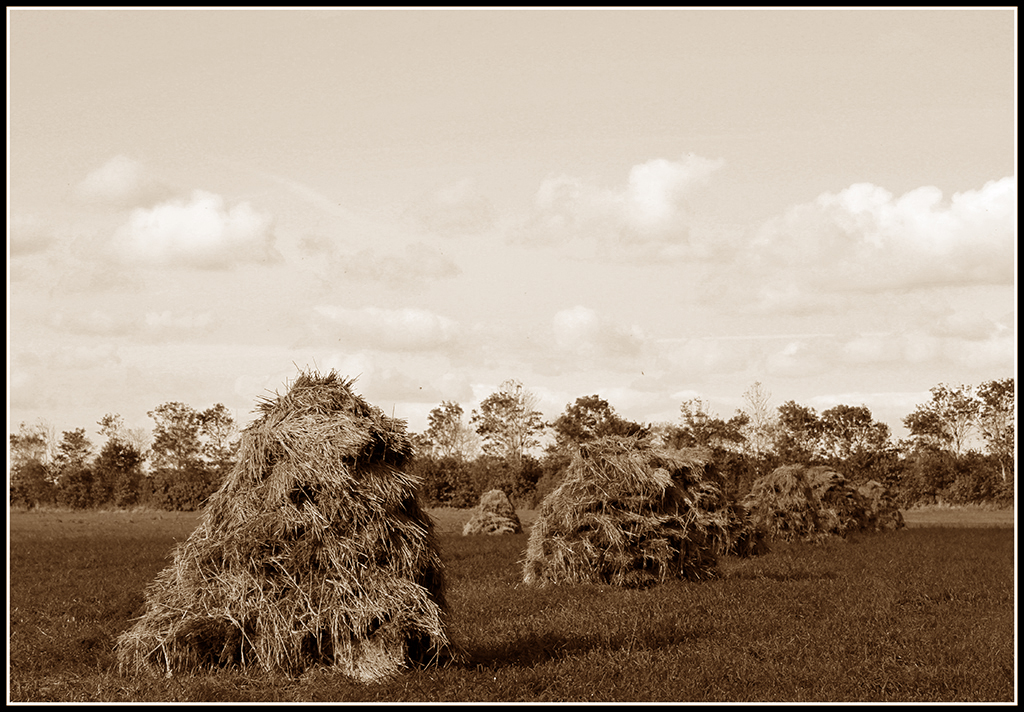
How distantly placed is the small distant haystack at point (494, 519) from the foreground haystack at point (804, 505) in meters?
10.7

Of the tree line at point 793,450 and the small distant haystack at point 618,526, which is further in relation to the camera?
the tree line at point 793,450

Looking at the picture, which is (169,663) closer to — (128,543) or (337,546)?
(337,546)

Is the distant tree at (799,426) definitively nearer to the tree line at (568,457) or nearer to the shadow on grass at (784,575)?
the tree line at (568,457)

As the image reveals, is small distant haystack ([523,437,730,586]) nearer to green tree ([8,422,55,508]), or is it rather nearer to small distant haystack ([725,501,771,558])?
small distant haystack ([725,501,771,558])

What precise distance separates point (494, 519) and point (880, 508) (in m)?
20.0

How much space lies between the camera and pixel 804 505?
43156mm

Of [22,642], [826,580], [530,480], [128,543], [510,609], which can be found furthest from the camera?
[530,480]

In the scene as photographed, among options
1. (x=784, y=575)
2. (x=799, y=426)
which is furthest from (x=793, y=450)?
→ (x=784, y=575)

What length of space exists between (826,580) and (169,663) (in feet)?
54.7

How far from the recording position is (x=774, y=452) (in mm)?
71625

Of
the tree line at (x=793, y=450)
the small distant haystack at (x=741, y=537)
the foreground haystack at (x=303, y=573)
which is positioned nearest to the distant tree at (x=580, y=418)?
the tree line at (x=793, y=450)

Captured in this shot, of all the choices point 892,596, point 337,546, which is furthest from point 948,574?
point 337,546

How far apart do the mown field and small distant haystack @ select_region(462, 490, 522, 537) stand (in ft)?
45.5

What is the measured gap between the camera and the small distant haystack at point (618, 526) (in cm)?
2239
